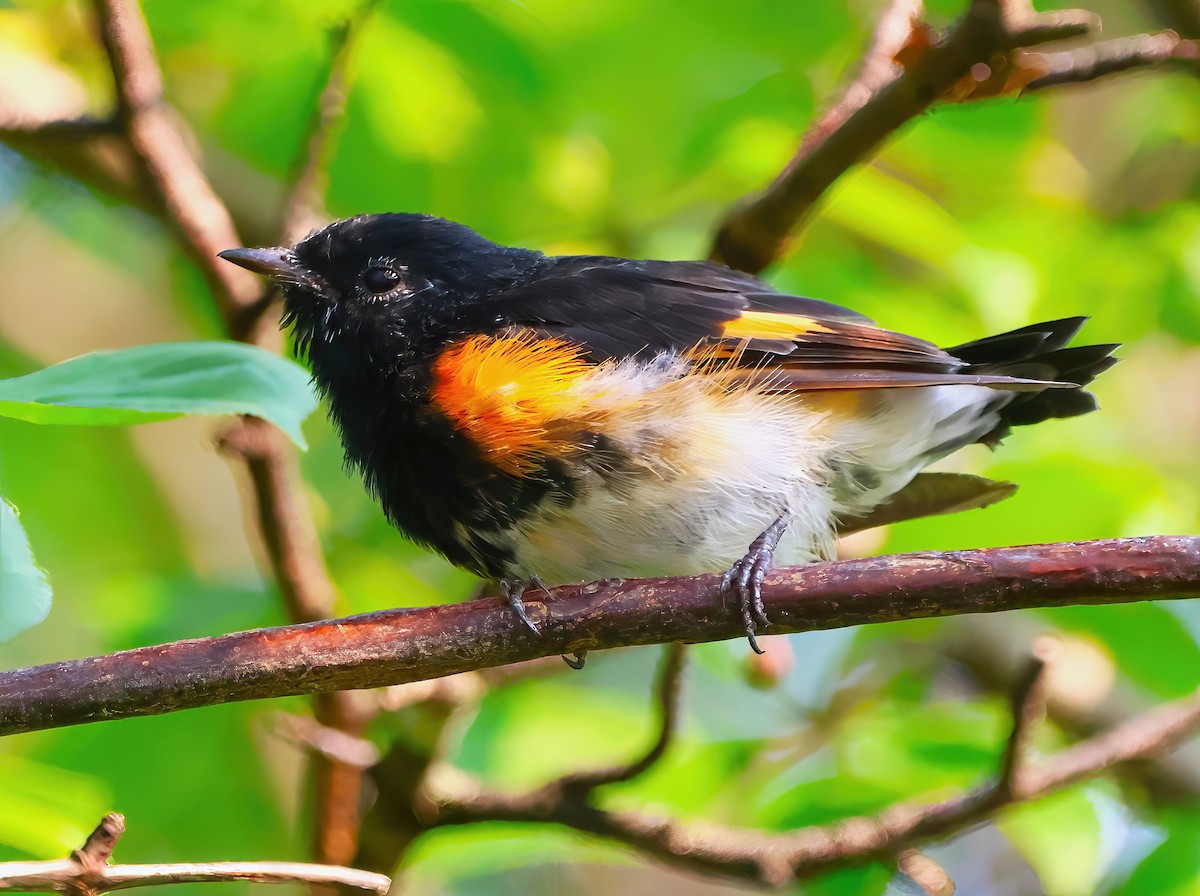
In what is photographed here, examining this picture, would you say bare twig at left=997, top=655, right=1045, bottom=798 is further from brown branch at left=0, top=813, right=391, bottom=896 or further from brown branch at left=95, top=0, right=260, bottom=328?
brown branch at left=95, top=0, right=260, bottom=328

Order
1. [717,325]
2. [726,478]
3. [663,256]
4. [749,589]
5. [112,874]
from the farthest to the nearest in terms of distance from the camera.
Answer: [663,256] < [717,325] < [726,478] < [749,589] < [112,874]

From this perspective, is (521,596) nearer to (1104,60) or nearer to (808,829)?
(808,829)

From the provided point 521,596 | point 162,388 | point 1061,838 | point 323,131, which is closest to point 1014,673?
point 1061,838

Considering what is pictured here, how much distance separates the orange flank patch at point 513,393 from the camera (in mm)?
2268

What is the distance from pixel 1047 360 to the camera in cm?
266

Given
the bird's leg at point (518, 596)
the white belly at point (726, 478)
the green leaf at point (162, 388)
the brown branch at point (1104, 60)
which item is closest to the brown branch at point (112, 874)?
the bird's leg at point (518, 596)

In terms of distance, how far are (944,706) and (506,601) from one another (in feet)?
5.40

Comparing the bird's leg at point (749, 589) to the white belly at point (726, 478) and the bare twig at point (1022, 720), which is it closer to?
the white belly at point (726, 478)

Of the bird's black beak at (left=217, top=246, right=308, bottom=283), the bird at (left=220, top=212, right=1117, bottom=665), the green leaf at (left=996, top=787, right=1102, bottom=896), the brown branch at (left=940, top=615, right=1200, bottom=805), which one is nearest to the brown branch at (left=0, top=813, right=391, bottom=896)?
the bird at (left=220, top=212, right=1117, bottom=665)

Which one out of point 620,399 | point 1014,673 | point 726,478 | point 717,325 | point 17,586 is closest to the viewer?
point 17,586

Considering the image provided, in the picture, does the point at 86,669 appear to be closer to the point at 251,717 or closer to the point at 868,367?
the point at 251,717

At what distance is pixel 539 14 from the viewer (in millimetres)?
2828

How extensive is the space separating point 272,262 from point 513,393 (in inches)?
27.6

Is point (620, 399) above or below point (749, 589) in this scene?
above
